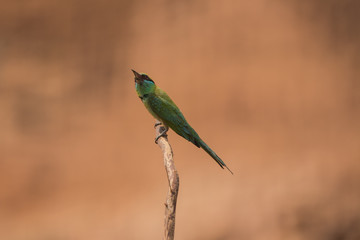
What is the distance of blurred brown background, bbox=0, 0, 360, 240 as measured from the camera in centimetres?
458

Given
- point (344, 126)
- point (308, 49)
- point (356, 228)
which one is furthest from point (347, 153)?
point (308, 49)

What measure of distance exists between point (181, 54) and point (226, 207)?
4.69 ft

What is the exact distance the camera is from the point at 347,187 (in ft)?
15.1

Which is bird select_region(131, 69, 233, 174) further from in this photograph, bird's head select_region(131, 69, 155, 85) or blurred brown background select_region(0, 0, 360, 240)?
blurred brown background select_region(0, 0, 360, 240)

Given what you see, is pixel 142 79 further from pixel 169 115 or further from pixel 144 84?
pixel 169 115

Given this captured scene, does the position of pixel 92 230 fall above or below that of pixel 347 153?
below

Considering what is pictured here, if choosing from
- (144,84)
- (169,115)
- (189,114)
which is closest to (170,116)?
(169,115)

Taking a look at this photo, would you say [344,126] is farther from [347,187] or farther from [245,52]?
[245,52]

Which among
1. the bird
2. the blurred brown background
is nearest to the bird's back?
the bird

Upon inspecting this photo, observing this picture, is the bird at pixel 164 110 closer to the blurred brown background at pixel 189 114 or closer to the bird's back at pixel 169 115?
the bird's back at pixel 169 115

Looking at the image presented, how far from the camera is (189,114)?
15.6 ft

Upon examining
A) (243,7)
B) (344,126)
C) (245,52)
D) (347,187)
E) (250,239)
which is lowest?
(250,239)

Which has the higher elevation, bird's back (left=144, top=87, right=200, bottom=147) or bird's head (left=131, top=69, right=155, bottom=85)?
bird's head (left=131, top=69, right=155, bottom=85)

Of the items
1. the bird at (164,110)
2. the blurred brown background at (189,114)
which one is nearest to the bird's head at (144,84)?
the bird at (164,110)
